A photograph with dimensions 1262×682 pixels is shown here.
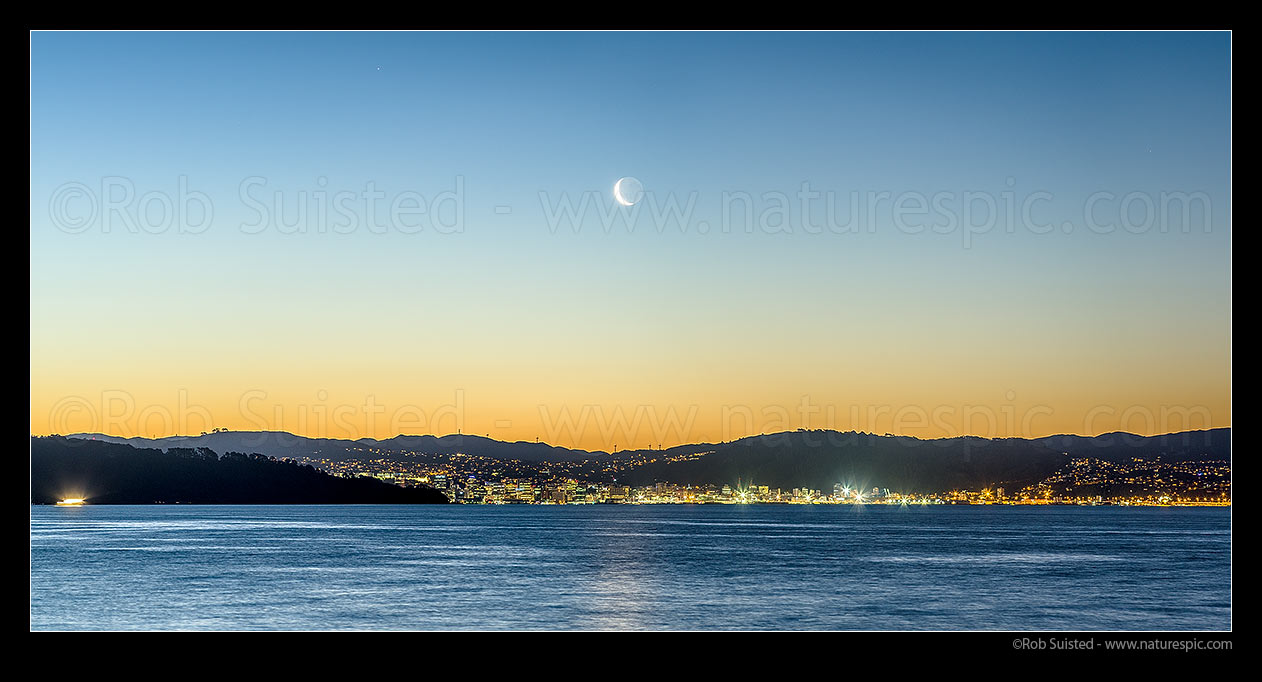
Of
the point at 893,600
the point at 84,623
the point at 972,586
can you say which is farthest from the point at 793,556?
the point at 84,623

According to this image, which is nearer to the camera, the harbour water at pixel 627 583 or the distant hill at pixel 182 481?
the harbour water at pixel 627 583

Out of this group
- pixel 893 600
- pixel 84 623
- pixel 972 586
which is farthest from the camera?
pixel 972 586

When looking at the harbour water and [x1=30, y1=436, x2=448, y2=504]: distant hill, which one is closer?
the harbour water
